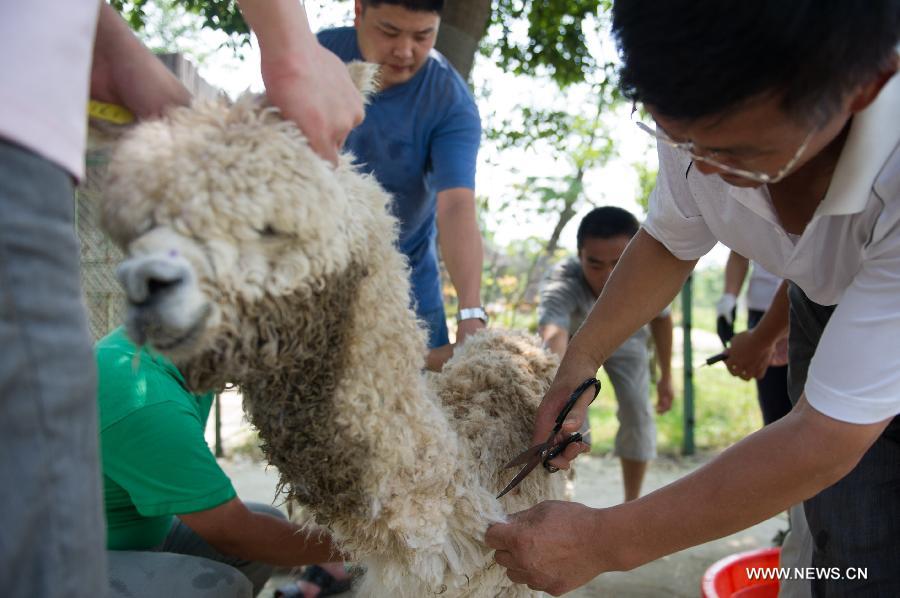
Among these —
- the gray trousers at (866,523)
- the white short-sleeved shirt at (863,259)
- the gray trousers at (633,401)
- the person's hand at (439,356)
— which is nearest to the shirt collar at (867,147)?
the white short-sleeved shirt at (863,259)

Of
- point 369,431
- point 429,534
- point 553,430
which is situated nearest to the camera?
point 369,431

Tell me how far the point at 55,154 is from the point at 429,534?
3.73ft

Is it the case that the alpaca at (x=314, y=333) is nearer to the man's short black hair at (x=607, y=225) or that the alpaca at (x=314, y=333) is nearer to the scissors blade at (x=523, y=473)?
the scissors blade at (x=523, y=473)

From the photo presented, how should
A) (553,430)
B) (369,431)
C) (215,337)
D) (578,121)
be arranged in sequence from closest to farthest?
(215,337) → (369,431) → (553,430) → (578,121)

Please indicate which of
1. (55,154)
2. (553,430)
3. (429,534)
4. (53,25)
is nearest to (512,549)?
(429,534)

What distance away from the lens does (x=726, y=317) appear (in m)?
4.47

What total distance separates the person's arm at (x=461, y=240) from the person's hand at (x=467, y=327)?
3.4 inches

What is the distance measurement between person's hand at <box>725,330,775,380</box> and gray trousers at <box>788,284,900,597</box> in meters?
1.08

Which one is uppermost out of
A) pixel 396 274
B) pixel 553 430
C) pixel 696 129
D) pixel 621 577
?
pixel 696 129

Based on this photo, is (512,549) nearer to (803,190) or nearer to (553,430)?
(553,430)

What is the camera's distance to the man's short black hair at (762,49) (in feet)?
3.69

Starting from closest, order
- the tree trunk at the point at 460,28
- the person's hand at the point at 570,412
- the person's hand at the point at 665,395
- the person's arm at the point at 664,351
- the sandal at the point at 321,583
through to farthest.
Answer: the person's hand at the point at 570,412, the sandal at the point at 321,583, the tree trunk at the point at 460,28, the person's arm at the point at 664,351, the person's hand at the point at 665,395

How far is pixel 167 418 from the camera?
2.04 meters

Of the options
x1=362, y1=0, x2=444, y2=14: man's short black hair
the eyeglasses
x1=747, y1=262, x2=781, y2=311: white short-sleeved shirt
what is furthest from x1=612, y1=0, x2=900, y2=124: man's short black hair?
x1=747, y1=262, x2=781, y2=311: white short-sleeved shirt
